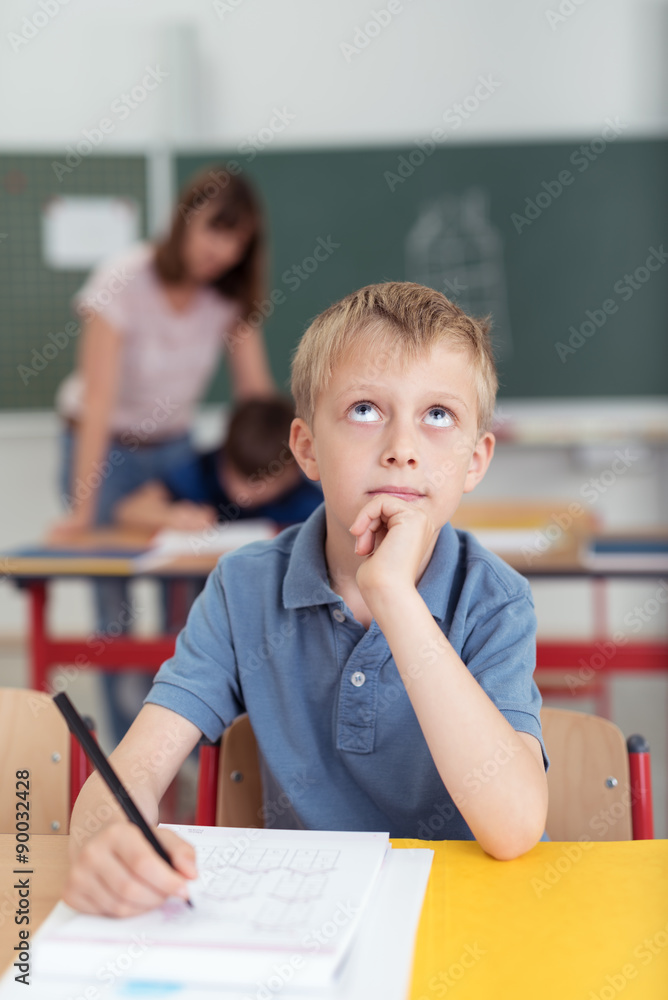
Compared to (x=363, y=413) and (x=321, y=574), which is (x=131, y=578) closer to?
(x=321, y=574)

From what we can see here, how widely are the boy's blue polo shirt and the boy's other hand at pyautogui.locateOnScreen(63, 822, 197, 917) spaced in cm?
34

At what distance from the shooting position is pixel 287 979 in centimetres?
62

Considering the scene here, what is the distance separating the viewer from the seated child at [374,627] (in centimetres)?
91

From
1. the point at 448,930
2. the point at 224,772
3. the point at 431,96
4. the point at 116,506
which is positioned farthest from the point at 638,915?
the point at 431,96

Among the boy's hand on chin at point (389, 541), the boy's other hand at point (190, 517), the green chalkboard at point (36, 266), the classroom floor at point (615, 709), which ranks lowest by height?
the classroom floor at point (615, 709)

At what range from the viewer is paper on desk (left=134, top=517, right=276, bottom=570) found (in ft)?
7.68

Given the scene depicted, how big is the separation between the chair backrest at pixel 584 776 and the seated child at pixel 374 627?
152mm

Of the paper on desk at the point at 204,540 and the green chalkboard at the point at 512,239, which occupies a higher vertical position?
the green chalkboard at the point at 512,239

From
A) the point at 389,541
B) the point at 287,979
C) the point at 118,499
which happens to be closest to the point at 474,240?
the point at 118,499

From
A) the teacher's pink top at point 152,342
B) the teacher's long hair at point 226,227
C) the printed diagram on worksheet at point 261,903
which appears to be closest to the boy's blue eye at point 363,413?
the printed diagram on worksheet at point 261,903

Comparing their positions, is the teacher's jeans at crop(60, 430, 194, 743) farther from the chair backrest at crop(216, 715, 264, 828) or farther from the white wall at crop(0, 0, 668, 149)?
the chair backrest at crop(216, 715, 264, 828)

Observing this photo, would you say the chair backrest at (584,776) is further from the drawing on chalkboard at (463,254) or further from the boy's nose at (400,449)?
the drawing on chalkboard at (463,254)

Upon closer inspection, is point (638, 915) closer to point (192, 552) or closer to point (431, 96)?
point (192, 552)

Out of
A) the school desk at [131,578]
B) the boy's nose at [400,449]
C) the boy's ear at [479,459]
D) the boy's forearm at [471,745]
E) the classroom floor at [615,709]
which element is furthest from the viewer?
the classroom floor at [615,709]
